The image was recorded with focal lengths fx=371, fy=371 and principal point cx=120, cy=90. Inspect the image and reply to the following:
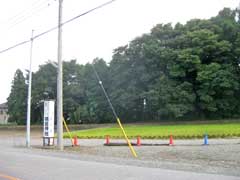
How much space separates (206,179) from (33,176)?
5.06m

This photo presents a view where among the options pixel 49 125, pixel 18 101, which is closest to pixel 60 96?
pixel 49 125

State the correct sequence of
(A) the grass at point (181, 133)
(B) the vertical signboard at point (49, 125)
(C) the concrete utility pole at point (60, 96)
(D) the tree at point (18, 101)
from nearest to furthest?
(C) the concrete utility pole at point (60, 96)
(B) the vertical signboard at point (49, 125)
(A) the grass at point (181, 133)
(D) the tree at point (18, 101)

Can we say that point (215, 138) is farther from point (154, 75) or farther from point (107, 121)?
point (107, 121)

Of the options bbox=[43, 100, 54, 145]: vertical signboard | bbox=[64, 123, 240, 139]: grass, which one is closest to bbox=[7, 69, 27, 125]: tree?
bbox=[64, 123, 240, 139]: grass

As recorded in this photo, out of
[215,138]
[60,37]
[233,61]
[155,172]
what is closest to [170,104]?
[233,61]

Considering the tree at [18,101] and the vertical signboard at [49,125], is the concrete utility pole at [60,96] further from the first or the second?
the tree at [18,101]

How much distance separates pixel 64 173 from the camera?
11758mm

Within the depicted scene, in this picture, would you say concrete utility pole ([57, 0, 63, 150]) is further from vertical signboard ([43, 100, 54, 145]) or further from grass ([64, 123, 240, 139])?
grass ([64, 123, 240, 139])

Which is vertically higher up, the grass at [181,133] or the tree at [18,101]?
the tree at [18,101]

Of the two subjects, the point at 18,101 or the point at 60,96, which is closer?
the point at 60,96

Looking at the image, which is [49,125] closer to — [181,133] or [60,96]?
[60,96]

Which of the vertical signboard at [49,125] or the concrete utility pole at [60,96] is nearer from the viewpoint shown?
the concrete utility pole at [60,96]

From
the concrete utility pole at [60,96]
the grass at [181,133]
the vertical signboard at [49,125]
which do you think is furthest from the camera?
the grass at [181,133]

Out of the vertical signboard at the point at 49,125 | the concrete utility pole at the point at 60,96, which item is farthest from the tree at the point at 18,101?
the concrete utility pole at the point at 60,96
